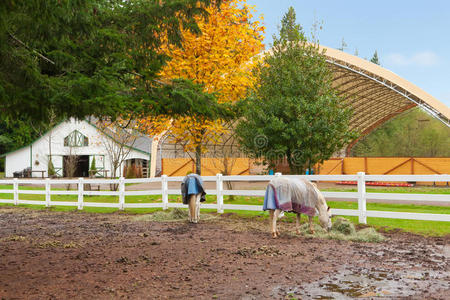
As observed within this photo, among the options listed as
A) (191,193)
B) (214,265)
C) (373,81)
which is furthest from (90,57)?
(373,81)

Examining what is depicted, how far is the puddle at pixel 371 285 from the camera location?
201 inches

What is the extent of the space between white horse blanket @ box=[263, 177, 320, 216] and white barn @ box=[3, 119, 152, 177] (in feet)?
95.4

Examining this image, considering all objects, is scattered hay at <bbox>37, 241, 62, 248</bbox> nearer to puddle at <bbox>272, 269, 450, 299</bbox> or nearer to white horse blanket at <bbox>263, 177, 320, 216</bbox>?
white horse blanket at <bbox>263, 177, 320, 216</bbox>

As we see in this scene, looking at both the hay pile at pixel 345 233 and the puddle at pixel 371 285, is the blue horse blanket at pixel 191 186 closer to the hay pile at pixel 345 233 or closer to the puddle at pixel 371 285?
the hay pile at pixel 345 233

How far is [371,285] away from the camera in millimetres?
5473

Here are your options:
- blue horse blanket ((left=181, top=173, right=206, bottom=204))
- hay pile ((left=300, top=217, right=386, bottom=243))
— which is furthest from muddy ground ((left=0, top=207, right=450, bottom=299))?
blue horse blanket ((left=181, top=173, right=206, bottom=204))

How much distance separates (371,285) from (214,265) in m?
2.25

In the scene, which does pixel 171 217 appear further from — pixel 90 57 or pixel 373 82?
pixel 373 82

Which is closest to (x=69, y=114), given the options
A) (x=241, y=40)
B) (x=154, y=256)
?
(x=154, y=256)

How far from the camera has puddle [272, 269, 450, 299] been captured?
16.7 feet

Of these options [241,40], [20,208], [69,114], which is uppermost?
[241,40]

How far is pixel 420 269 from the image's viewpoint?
20.7 ft

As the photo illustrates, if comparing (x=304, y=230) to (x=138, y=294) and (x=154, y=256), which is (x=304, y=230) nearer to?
(x=154, y=256)

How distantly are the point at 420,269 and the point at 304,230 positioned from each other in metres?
3.72
